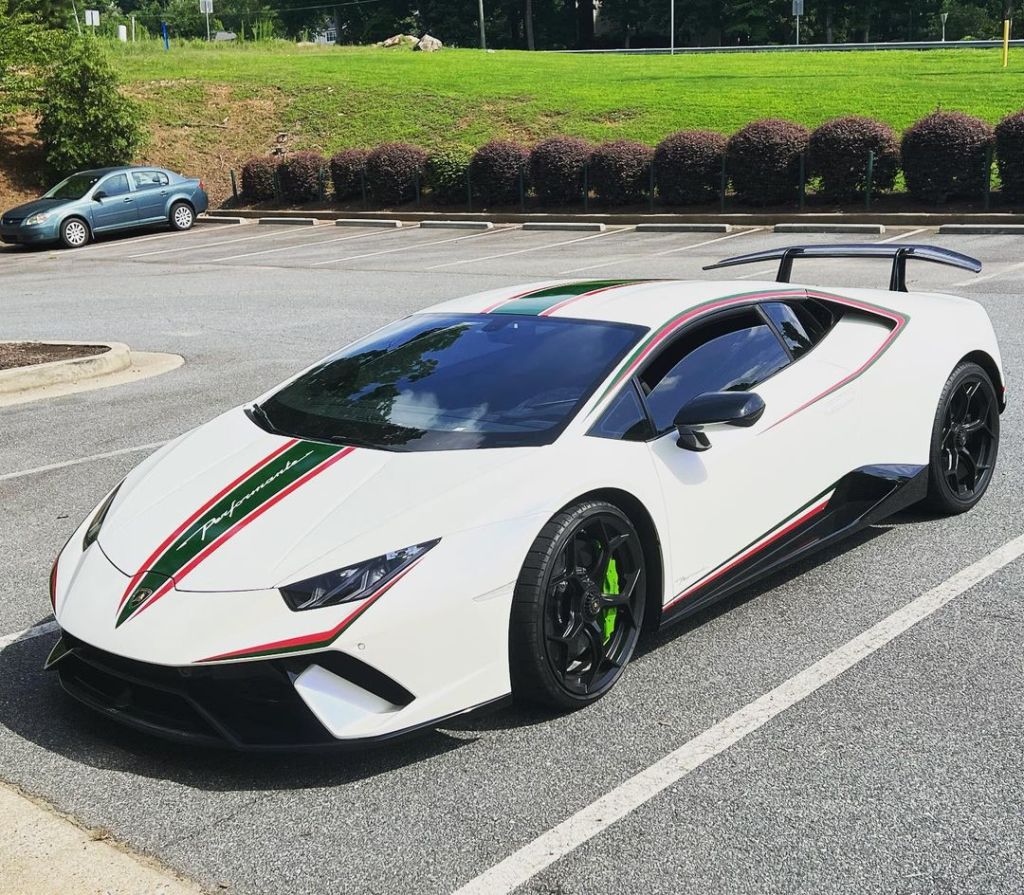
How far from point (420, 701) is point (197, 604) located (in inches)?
28.5

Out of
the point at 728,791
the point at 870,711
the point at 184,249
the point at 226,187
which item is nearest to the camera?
the point at 728,791

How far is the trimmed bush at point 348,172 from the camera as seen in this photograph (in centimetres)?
2942

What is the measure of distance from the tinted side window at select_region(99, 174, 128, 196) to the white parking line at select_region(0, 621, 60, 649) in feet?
79.5

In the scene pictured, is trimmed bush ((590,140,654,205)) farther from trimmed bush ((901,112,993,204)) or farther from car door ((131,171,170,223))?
car door ((131,171,170,223))

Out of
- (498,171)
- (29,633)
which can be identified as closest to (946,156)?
(498,171)

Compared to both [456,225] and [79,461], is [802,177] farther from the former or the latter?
[79,461]

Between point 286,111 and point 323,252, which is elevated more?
point 286,111

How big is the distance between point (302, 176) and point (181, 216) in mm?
3385

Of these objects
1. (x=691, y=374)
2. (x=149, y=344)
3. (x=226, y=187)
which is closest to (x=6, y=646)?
(x=691, y=374)

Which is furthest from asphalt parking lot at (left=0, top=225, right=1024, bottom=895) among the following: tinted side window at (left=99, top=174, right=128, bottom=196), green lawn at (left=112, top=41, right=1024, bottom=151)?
green lawn at (left=112, top=41, right=1024, bottom=151)

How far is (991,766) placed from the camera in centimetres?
355

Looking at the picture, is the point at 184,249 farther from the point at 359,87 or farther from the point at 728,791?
the point at 728,791

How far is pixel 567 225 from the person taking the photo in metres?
24.4

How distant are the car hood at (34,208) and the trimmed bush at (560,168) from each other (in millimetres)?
10579
